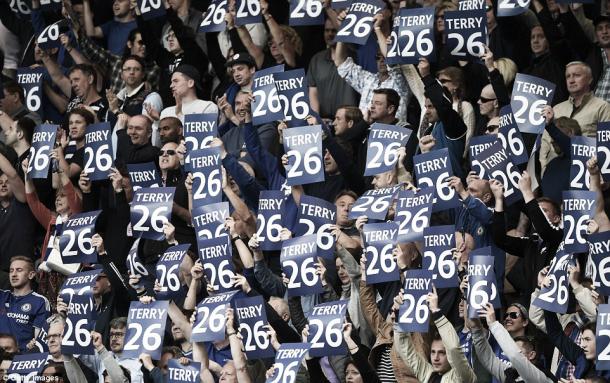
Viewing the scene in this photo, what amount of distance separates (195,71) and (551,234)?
424 cm

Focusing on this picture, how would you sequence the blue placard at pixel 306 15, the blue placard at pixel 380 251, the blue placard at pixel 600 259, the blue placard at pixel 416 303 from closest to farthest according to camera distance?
the blue placard at pixel 600 259
the blue placard at pixel 416 303
the blue placard at pixel 380 251
the blue placard at pixel 306 15

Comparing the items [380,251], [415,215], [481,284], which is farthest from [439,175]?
[481,284]

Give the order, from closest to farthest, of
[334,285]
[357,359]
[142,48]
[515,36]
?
[357,359] → [334,285] → [515,36] → [142,48]

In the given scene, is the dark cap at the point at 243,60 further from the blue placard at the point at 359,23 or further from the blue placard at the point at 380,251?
the blue placard at the point at 380,251

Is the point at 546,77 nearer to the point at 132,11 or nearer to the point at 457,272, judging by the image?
the point at 457,272

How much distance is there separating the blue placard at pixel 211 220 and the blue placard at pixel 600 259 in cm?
301

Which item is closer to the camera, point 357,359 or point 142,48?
point 357,359

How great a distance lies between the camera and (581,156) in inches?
583

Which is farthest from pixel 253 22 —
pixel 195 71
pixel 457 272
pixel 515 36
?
pixel 457 272

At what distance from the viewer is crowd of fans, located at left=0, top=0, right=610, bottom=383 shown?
14.6m

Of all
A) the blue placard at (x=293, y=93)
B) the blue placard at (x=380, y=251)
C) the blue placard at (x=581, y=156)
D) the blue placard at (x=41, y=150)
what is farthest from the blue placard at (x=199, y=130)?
the blue placard at (x=581, y=156)

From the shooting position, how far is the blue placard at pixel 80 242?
1680cm

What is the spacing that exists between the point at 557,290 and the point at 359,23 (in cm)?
351

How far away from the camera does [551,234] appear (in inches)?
579
